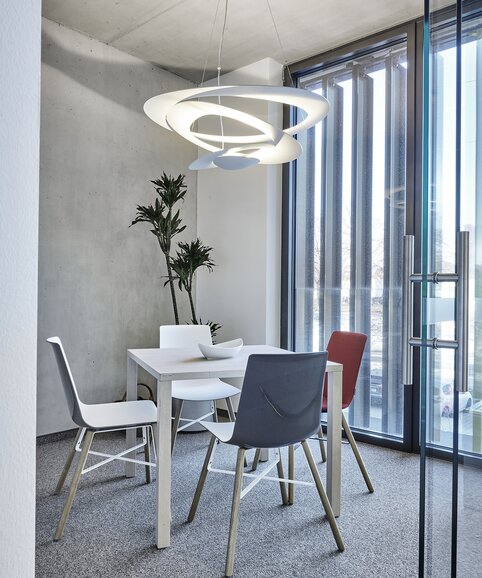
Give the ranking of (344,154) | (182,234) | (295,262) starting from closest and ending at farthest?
(344,154)
(295,262)
(182,234)

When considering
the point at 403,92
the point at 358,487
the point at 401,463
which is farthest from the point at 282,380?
the point at 403,92

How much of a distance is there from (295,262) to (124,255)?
57.6 inches

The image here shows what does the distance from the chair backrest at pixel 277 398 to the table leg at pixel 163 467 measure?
31cm

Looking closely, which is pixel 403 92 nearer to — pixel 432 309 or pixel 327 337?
pixel 327 337

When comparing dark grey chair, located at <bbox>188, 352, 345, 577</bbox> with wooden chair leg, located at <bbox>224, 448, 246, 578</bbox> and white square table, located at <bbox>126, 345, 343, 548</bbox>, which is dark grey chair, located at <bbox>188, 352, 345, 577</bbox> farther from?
white square table, located at <bbox>126, 345, 343, 548</bbox>

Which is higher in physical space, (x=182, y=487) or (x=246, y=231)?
(x=246, y=231)

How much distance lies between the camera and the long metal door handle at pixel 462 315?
114 cm

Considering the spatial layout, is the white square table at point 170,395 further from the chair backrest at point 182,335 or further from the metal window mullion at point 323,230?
the metal window mullion at point 323,230

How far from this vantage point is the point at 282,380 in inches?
78.5

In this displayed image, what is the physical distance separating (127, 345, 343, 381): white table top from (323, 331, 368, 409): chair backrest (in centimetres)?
43

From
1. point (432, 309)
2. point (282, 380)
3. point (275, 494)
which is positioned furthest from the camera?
point (275, 494)

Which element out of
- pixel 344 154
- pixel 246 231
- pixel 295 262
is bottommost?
pixel 295 262

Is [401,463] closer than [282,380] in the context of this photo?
No

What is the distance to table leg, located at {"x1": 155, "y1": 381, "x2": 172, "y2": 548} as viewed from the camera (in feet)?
6.91
